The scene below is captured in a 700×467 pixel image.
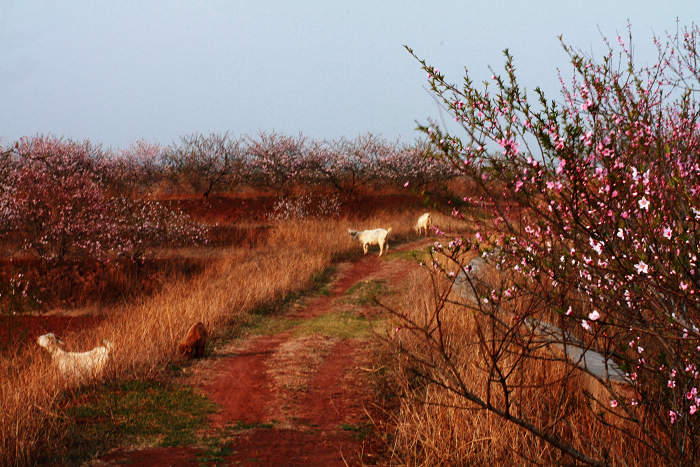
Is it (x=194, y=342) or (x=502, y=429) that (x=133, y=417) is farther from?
(x=502, y=429)

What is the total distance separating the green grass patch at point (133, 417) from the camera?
5164 mm

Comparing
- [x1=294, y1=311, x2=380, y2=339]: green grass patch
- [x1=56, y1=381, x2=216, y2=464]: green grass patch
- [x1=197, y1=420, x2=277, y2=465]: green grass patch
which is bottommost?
[x1=197, y1=420, x2=277, y2=465]: green grass patch

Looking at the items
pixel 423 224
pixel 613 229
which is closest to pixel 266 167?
pixel 423 224

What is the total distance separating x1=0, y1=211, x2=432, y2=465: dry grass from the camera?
5.06m

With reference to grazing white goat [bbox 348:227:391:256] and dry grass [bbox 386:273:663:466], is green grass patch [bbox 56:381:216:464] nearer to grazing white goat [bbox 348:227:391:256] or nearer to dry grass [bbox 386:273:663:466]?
dry grass [bbox 386:273:663:466]

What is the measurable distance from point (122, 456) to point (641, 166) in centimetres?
439

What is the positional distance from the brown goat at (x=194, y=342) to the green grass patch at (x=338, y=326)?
170 cm

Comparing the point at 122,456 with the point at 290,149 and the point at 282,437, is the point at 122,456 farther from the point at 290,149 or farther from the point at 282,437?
the point at 290,149

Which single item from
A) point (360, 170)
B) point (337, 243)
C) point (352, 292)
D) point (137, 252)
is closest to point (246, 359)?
point (352, 292)

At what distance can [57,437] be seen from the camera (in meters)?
5.09

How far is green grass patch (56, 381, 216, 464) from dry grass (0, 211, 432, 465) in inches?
7.3

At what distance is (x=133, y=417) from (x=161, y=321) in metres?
2.96

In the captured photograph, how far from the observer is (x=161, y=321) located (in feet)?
28.1

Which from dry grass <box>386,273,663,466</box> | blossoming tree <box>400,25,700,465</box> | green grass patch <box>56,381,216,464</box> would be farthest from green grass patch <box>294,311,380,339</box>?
blossoming tree <box>400,25,700,465</box>
